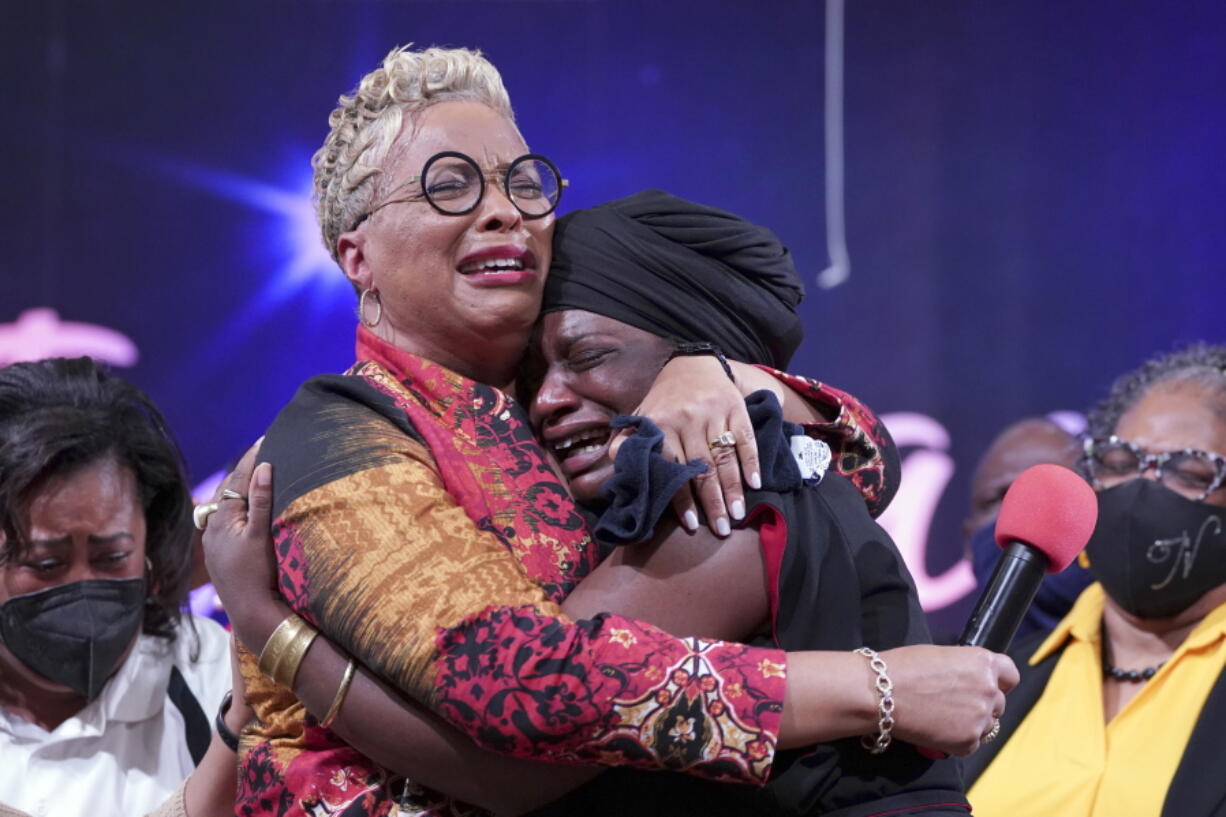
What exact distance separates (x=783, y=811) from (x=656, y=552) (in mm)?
374

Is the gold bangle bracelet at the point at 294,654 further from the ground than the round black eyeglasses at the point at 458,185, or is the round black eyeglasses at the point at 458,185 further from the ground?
the round black eyeglasses at the point at 458,185

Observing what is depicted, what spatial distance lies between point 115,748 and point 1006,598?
2070 mm

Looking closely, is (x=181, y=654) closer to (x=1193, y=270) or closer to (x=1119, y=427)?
(x=1119, y=427)

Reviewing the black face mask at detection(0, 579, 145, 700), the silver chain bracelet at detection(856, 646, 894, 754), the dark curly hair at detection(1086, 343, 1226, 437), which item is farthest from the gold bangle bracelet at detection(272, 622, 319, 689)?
the dark curly hair at detection(1086, 343, 1226, 437)

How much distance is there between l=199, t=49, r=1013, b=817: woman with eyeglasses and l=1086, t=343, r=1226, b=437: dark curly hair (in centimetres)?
173

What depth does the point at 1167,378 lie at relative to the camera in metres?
3.65

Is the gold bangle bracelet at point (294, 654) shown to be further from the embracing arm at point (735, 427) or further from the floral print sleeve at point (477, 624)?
the embracing arm at point (735, 427)

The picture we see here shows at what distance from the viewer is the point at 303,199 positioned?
4539mm

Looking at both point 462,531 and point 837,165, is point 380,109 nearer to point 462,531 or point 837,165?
point 462,531

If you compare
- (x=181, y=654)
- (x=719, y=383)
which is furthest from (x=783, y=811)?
(x=181, y=654)

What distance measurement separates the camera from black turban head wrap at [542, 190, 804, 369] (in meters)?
2.22

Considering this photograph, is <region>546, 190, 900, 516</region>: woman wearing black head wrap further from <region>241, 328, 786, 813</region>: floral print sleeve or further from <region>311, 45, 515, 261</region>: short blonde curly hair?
<region>241, 328, 786, 813</region>: floral print sleeve

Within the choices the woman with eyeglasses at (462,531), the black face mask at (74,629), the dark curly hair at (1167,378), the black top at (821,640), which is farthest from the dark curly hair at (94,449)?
the dark curly hair at (1167,378)

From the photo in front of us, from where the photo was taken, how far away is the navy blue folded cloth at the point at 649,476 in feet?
5.95
